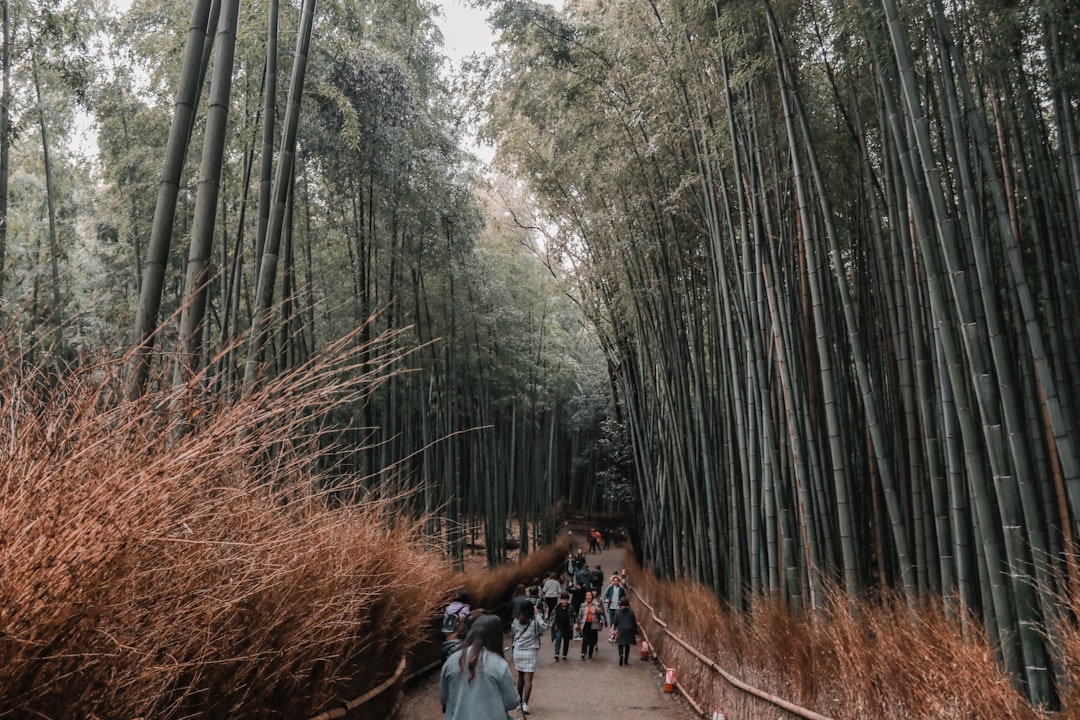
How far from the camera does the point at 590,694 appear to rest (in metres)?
5.66

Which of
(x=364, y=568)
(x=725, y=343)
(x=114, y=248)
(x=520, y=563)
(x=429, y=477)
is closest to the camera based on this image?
(x=364, y=568)

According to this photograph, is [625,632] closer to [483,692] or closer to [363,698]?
[363,698]

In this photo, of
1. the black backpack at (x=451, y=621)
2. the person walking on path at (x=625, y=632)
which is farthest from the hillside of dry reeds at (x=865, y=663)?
the person walking on path at (x=625, y=632)

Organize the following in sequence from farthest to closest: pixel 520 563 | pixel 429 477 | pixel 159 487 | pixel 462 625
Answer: pixel 520 563 < pixel 429 477 < pixel 462 625 < pixel 159 487

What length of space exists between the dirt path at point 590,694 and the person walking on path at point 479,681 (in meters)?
1.54

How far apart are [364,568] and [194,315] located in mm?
1243

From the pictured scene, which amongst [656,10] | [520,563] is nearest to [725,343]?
[656,10]

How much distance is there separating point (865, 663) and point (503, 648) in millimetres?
1277

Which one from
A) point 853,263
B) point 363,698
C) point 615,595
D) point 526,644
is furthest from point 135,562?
point 615,595

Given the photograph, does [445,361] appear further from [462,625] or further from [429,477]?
[462,625]

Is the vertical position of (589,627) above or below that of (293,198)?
below

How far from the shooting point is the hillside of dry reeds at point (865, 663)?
2014mm

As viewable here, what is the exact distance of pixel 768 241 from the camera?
4.02m

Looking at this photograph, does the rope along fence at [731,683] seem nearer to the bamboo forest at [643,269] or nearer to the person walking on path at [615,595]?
the bamboo forest at [643,269]
